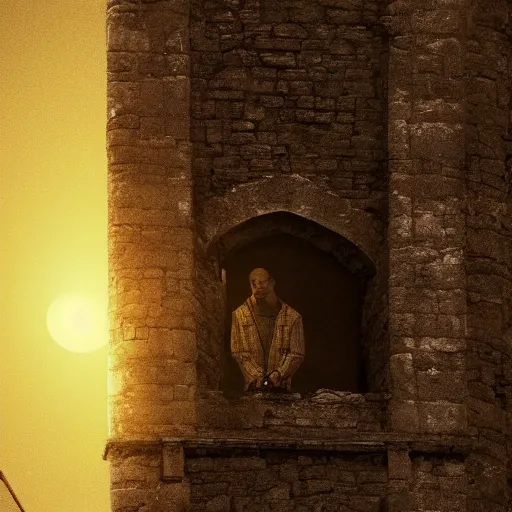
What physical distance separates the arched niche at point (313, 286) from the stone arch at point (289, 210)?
0.19 m

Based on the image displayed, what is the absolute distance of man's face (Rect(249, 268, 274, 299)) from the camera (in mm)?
24016

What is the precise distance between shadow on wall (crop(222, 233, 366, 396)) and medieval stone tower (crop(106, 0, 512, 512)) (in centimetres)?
2

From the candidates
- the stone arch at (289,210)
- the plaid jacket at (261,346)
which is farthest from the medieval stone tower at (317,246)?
the plaid jacket at (261,346)

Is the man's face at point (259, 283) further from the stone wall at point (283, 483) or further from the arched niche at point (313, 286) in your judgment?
the stone wall at point (283, 483)

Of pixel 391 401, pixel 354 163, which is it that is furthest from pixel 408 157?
pixel 391 401

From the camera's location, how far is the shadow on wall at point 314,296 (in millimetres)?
24344

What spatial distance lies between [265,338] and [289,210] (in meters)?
1.00

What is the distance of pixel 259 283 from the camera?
78.8ft

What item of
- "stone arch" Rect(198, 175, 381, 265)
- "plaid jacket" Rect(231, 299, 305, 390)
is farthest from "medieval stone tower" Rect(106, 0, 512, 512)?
"plaid jacket" Rect(231, 299, 305, 390)

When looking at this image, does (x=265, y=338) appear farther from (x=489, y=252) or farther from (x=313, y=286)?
(x=489, y=252)

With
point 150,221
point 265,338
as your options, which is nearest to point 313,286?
point 265,338

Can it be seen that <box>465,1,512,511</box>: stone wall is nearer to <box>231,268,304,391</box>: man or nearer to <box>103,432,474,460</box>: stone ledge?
<box>103,432,474,460</box>: stone ledge

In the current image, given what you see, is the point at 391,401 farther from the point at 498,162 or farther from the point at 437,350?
the point at 498,162

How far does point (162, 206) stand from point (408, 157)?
6.38ft
